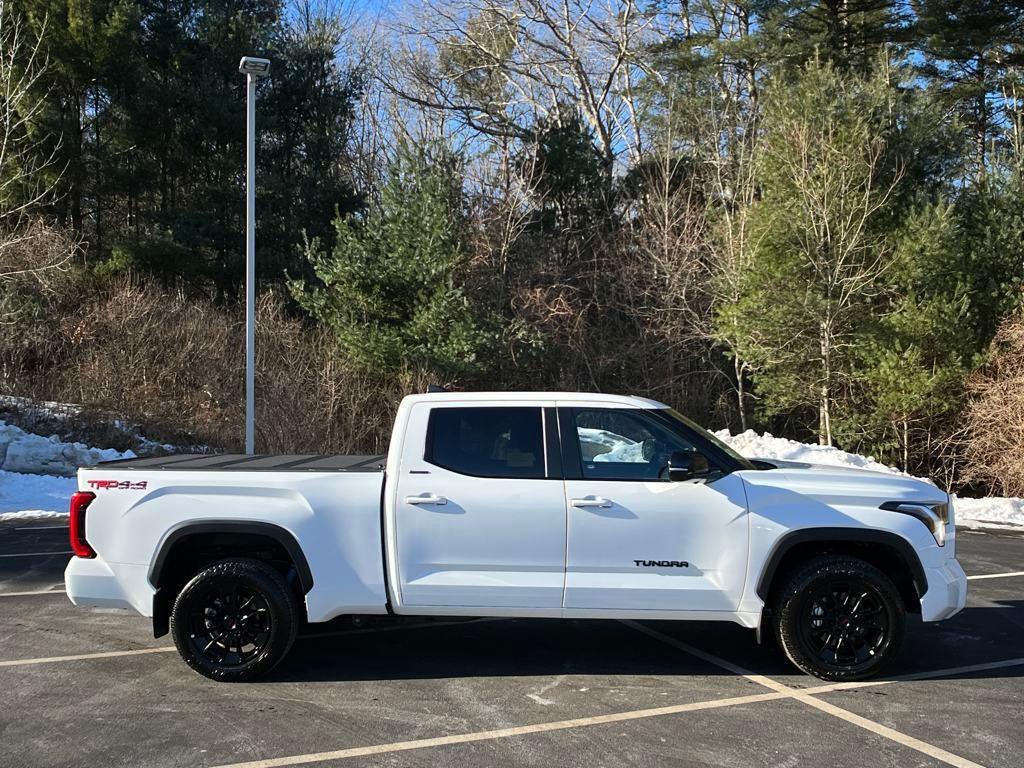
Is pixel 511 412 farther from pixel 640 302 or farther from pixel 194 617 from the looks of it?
pixel 640 302

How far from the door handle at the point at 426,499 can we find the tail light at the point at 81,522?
201 cm

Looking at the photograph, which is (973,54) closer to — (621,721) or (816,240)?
(816,240)

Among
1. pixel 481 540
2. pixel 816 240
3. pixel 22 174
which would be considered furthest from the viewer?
pixel 22 174

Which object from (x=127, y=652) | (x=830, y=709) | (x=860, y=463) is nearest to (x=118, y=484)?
(x=127, y=652)

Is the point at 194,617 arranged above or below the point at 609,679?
above

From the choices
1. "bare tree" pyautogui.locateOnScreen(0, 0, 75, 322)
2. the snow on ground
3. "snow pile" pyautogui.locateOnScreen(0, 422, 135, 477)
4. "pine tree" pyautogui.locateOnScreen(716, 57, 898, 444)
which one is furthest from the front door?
"bare tree" pyautogui.locateOnScreen(0, 0, 75, 322)

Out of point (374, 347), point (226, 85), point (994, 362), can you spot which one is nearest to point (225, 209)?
point (226, 85)

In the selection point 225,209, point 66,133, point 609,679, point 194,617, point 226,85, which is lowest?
point 609,679

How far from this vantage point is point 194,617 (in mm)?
5488

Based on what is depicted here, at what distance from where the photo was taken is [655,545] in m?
5.38

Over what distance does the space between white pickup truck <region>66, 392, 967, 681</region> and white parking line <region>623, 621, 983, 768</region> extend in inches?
10.7

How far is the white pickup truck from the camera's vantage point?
5.38 meters

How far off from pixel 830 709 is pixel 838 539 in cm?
100

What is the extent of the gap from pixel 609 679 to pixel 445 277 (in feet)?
50.8
